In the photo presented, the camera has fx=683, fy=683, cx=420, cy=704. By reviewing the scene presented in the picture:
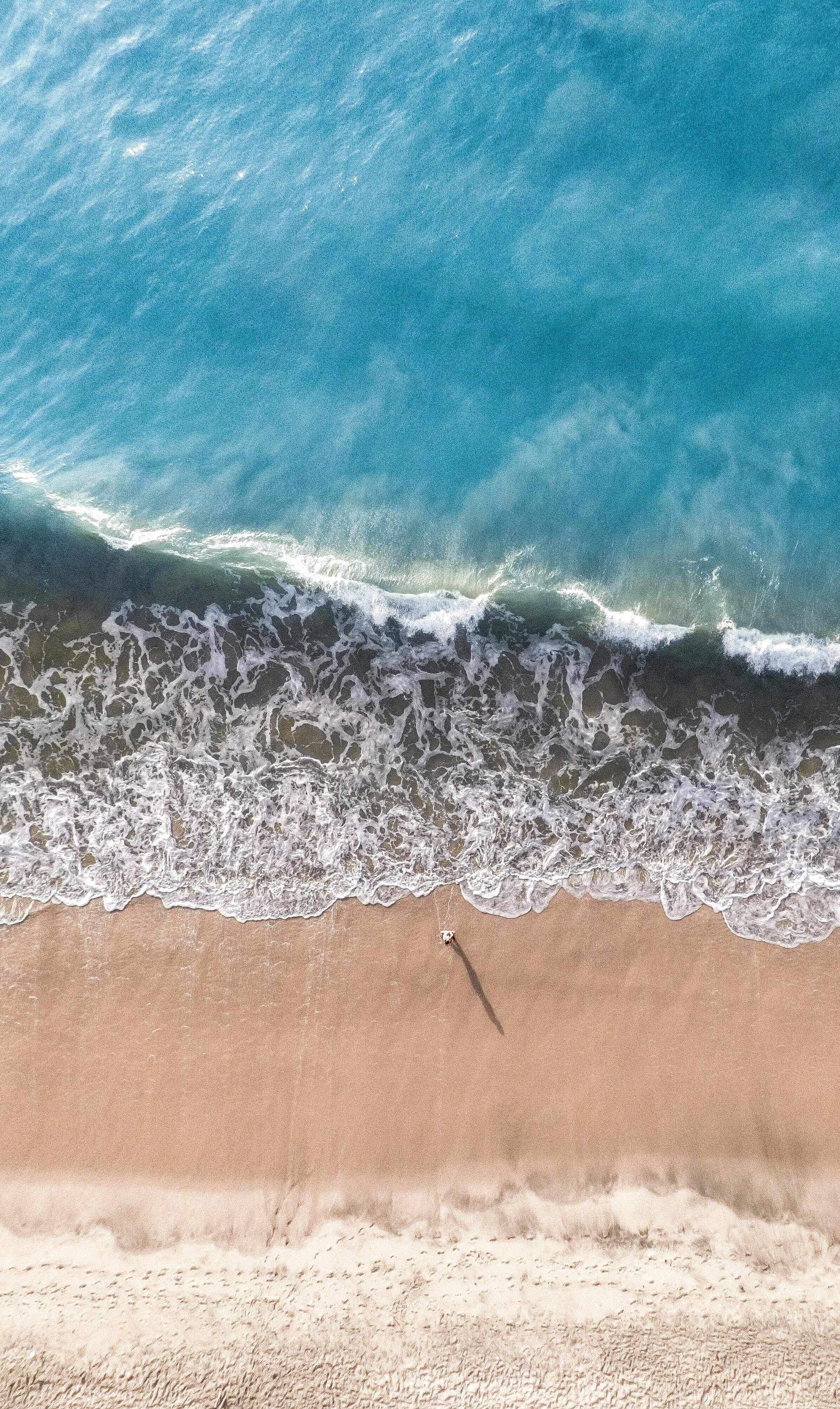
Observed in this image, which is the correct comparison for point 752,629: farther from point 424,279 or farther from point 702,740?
point 424,279

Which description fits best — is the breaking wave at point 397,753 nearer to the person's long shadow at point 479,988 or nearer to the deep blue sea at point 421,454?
the deep blue sea at point 421,454

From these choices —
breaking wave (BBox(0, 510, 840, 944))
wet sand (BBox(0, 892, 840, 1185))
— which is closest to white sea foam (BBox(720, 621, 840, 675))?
breaking wave (BBox(0, 510, 840, 944))

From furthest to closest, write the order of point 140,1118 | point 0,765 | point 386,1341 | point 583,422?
point 583,422
point 0,765
point 140,1118
point 386,1341

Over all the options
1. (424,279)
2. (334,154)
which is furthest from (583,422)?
(334,154)

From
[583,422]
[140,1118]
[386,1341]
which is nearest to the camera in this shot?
[386,1341]

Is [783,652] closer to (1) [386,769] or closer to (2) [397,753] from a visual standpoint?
(2) [397,753]

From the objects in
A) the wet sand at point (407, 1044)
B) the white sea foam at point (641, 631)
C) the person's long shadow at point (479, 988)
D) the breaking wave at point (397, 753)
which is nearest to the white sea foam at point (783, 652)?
the breaking wave at point (397, 753)
